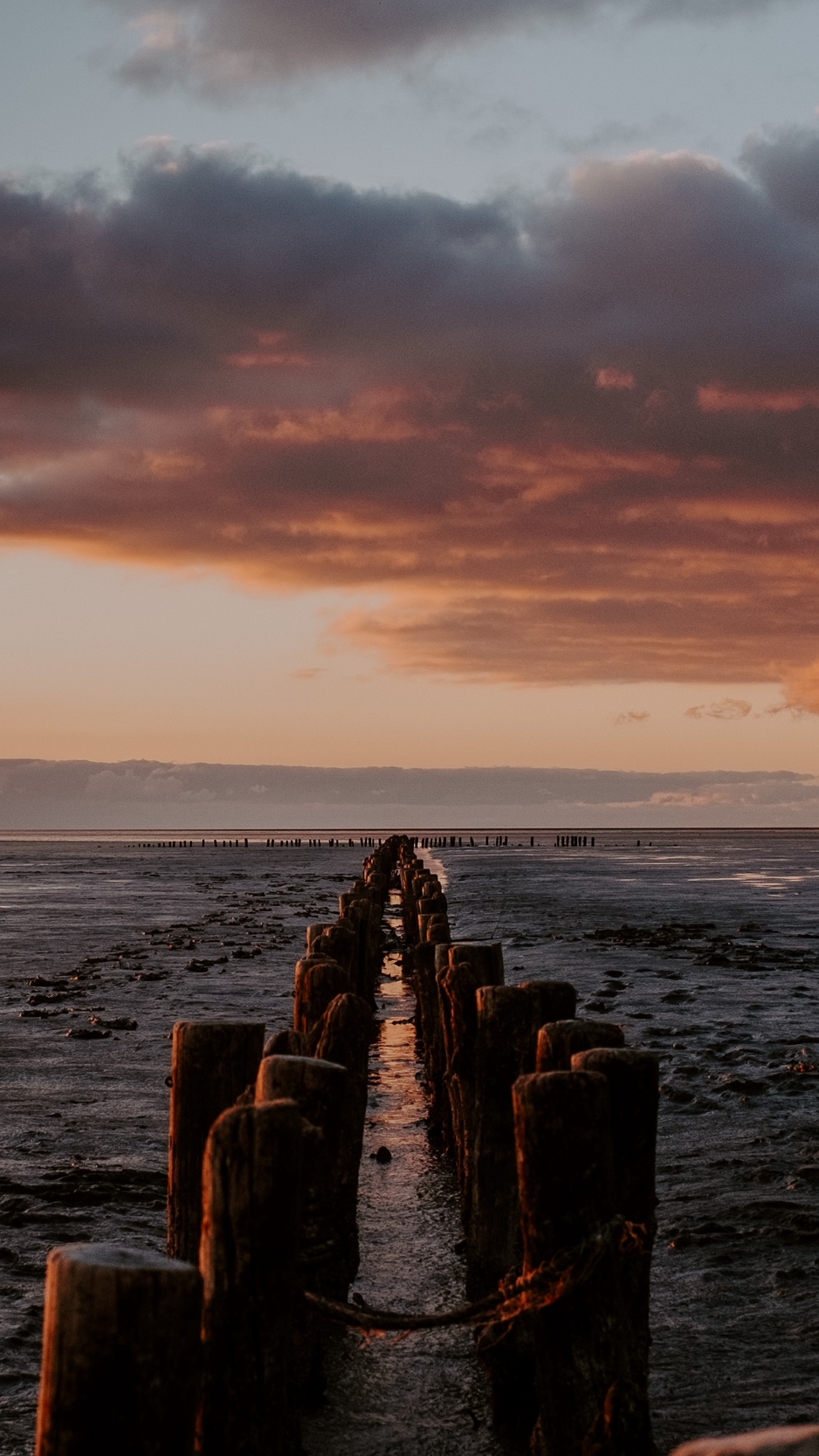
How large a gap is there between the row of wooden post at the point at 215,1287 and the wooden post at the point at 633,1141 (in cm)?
114

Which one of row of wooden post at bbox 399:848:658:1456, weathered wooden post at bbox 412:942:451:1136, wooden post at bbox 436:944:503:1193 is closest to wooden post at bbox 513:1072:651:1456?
row of wooden post at bbox 399:848:658:1456

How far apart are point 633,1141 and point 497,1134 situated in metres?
1.88

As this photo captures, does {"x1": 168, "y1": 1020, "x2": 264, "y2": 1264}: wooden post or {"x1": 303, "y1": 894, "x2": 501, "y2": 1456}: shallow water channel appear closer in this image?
{"x1": 168, "y1": 1020, "x2": 264, "y2": 1264}: wooden post

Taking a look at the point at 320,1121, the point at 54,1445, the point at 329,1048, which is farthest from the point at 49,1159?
the point at 54,1445

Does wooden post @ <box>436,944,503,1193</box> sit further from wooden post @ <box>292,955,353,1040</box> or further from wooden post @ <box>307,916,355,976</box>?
wooden post @ <box>307,916,355,976</box>

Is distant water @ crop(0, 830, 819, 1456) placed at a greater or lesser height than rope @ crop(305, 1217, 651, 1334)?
lesser

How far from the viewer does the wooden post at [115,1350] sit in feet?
11.3

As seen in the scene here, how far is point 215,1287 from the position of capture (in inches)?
171

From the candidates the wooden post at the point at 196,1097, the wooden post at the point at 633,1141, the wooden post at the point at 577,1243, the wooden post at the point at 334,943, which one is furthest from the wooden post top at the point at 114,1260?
the wooden post at the point at 334,943

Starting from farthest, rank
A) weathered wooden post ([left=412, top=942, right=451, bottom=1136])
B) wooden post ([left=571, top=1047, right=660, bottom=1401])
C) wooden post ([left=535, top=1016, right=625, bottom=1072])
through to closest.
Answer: weathered wooden post ([left=412, top=942, right=451, bottom=1136]), wooden post ([left=535, top=1016, right=625, bottom=1072]), wooden post ([left=571, top=1047, right=660, bottom=1401])

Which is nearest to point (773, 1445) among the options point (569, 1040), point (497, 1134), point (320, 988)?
point (569, 1040)

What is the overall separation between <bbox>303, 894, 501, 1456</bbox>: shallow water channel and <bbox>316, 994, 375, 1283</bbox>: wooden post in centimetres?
39

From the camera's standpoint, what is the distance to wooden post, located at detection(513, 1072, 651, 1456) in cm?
475

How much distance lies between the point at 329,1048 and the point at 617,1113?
103 inches
